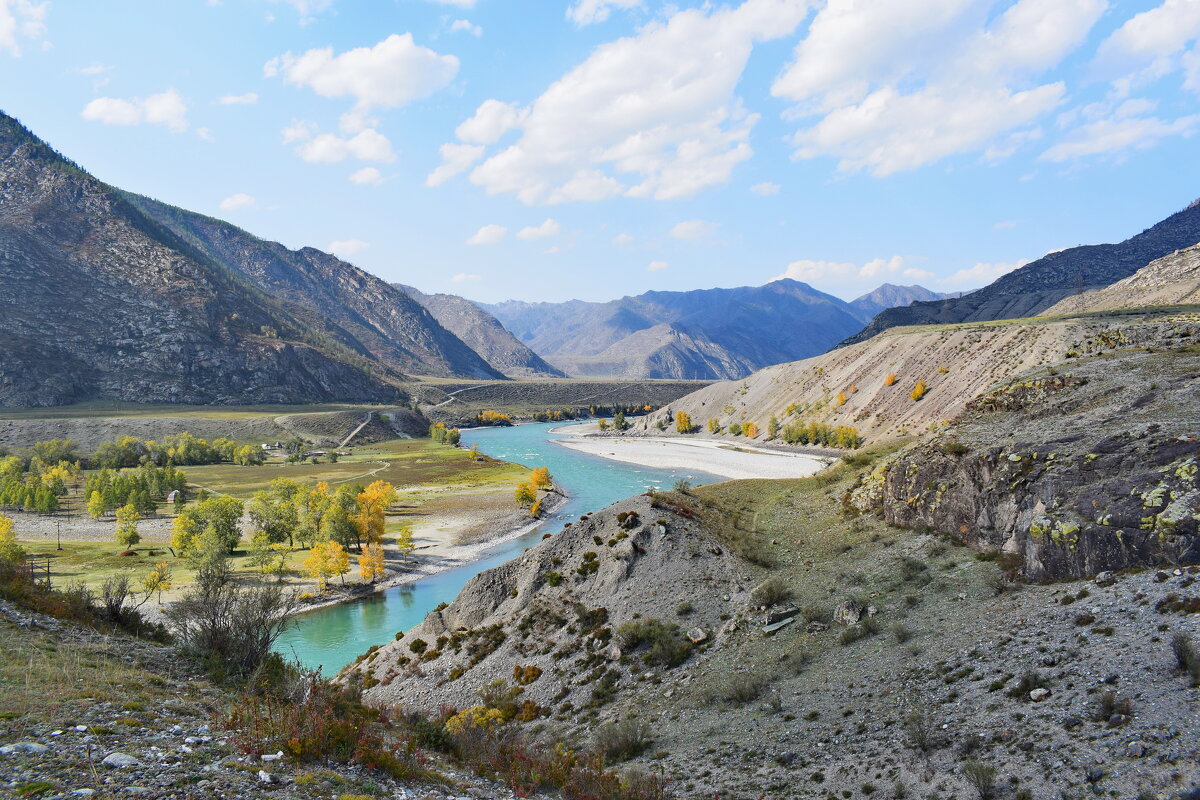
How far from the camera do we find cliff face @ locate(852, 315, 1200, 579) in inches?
695

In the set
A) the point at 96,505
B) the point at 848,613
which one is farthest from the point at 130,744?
the point at 96,505

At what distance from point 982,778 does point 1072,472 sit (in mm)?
13319

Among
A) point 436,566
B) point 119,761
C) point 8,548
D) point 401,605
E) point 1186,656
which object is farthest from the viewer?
point 436,566

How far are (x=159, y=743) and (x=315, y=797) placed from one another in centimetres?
306

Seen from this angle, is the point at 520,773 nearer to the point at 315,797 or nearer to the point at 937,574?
the point at 315,797

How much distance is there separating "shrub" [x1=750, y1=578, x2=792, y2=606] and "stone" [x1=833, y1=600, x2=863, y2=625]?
2672 millimetres

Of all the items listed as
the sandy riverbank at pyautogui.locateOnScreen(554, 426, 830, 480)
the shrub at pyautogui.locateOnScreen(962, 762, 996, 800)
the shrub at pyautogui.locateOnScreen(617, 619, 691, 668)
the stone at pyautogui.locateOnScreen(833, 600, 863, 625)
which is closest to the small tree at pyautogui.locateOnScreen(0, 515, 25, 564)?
the shrub at pyautogui.locateOnScreen(617, 619, 691, 668)

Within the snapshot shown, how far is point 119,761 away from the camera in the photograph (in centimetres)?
937

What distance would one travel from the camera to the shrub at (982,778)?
1150 cm

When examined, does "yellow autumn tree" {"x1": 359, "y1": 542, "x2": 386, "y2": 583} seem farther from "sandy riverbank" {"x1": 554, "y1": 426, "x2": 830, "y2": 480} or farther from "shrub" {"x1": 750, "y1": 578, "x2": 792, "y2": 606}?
"sandy riverbank" {"x1": 554, "y1": 426, "x2": 830, "y2": 480}

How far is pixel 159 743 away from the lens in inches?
414

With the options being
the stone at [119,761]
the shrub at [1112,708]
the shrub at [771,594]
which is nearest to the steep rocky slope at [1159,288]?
the shrub at [771,594]

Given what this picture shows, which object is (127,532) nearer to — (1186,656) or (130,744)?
(130,744)

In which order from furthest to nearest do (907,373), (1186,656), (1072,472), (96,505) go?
(907,373) < (96,505) < (1072,472) < (1186,656)
